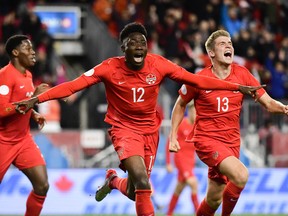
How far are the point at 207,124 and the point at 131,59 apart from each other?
4.80 feet

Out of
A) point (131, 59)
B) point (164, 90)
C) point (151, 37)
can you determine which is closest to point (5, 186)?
point (164, 90)

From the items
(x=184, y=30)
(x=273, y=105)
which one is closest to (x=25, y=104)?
(x=273, y=105)

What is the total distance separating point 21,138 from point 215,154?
2466mm

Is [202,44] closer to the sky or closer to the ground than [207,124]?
closer to the ground

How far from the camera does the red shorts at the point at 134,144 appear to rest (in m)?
10.5

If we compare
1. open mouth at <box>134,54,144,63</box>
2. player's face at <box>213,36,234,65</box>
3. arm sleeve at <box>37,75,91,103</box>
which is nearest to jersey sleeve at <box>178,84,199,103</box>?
player's face at <box>213,36,234,65</box>

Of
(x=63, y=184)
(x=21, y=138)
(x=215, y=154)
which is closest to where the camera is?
(x=215, y=154)

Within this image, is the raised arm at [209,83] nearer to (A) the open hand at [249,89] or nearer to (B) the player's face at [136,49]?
(A) the open hand at [249,89]

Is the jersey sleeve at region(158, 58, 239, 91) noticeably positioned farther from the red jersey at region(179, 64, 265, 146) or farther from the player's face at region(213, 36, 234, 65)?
the player's face at region(213, 36, 234, 65)

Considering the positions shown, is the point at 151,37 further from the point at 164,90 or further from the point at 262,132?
the point at 262,132

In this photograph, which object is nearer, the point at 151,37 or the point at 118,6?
the point at 151,37

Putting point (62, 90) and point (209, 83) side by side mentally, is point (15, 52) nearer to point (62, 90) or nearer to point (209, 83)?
point (62, 90)

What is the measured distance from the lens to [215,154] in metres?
11.1

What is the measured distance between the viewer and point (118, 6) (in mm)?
23078
